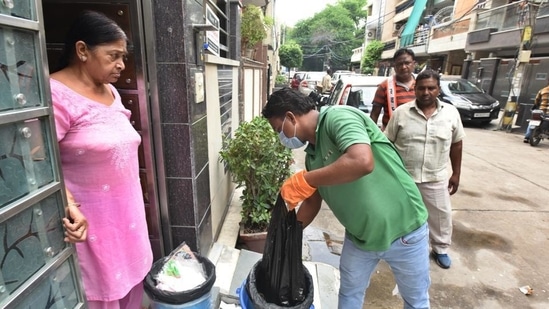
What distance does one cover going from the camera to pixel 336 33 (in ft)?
170

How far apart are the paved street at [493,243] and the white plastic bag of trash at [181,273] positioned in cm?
144

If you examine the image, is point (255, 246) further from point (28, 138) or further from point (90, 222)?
point (28, 138)

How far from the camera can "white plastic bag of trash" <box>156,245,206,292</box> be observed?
178 centimetres

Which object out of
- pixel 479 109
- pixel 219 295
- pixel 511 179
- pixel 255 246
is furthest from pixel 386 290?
pixel 479 109

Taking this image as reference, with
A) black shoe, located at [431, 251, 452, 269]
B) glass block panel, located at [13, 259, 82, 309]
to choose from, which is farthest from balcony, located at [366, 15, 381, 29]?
glass block panel, located at [13, 259, 82, 309]

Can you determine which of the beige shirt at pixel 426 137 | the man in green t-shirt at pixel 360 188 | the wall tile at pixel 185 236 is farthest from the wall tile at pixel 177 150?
the beige shirt at pixel 426 137

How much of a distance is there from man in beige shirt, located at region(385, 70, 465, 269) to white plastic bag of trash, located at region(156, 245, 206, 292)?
1.93 metres

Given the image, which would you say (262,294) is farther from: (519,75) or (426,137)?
(519,75)

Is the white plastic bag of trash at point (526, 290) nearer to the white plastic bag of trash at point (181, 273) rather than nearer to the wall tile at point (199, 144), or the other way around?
the white plastic bag of trash at point (181, 273)

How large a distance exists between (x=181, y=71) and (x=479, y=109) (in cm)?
1108

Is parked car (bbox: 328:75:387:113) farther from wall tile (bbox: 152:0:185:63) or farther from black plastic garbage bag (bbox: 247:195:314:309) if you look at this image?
black plastic garbage bag (bbox: 247:195:314:309)

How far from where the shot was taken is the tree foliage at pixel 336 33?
5159 centimetres

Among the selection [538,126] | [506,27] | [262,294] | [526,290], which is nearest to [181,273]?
[262,294]

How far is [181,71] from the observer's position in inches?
76.0
